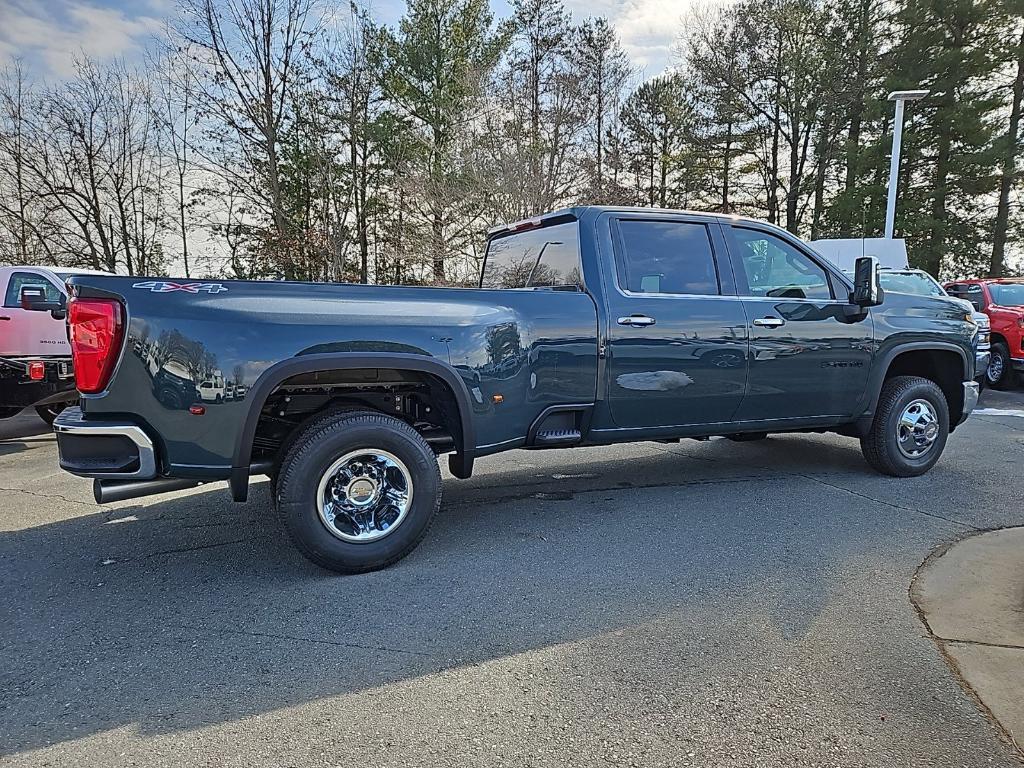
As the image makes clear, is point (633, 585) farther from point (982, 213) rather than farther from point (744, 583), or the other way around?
point (982, 213)

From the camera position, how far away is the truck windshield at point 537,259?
4402 millimetres

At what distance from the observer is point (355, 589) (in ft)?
11.1

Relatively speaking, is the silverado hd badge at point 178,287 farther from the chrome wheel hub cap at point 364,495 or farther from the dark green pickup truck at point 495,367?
the chrome wheel hub cap at point 364,495

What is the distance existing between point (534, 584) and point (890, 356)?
11.7 ft

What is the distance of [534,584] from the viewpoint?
11.3 ft

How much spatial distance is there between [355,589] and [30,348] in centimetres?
677

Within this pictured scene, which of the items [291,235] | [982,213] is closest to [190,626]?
[291,235]

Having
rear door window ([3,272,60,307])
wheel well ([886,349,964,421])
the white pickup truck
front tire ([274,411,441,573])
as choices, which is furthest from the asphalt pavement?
rear door window ([3,272,60,307])

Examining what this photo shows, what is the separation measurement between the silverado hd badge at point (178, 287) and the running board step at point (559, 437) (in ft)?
6.60

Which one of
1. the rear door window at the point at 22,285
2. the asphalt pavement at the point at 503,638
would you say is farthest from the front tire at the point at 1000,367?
the rear door window at the point at 22,285

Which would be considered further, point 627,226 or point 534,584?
point 627,226

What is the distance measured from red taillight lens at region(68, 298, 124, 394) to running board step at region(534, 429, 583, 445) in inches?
91.3

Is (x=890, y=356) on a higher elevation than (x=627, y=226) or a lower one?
lower

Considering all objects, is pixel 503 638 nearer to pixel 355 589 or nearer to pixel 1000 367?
pixel 355 589
